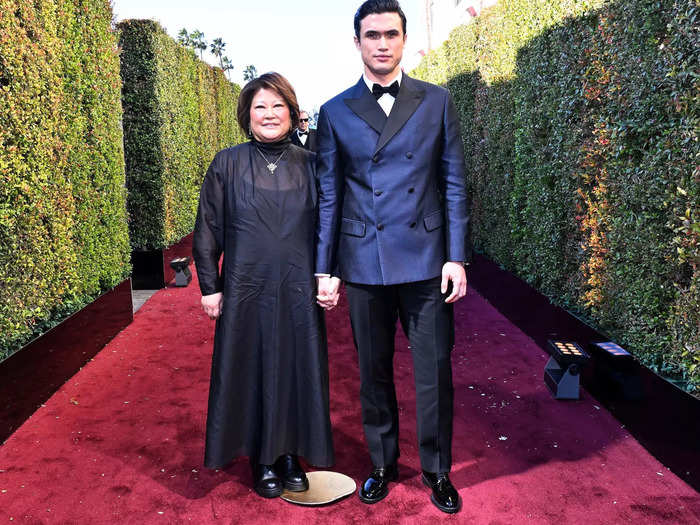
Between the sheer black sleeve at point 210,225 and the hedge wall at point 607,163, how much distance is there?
2395 millimetres

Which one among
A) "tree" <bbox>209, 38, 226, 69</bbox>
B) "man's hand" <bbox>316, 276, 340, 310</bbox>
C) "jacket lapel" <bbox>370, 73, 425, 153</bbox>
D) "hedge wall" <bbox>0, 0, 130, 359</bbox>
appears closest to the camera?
"jacket lapel" <bbox>370, 73, 425, 153</bbox>

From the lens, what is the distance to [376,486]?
2.93 meters

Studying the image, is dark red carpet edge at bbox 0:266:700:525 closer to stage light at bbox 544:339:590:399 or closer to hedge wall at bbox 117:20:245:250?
stage light at bbox 544:339:590:399

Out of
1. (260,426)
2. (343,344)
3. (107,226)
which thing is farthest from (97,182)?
(260,426)

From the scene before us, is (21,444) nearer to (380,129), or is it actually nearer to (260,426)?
(260,426)

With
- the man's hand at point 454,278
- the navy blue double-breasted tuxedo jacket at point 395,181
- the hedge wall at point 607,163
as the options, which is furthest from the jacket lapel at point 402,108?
the hedge wall at point 607,163

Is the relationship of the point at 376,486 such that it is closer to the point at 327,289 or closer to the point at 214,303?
the point at 327,289

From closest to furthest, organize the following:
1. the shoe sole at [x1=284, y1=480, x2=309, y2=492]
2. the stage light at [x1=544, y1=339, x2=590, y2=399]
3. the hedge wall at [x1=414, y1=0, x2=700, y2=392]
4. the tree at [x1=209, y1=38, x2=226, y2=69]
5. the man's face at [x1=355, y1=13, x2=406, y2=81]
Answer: the man's face at [x1=355, y1=13, x2=406, y2=81]
the shoe sole at [x1=284, y1=480, x2=309, y2=492]
the hedge wall at [x1=414, y1=0, x2=700, y2=392]
the stage light at [x1=544, y1=339, x2=590, y2=399]
the tree at [x1=209, y1=38, x2=226, y2=69]

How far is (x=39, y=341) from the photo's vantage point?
13.6 ft

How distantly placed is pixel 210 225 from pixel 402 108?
1111 mm

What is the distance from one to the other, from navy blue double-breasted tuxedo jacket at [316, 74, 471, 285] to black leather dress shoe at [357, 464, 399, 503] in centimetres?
101

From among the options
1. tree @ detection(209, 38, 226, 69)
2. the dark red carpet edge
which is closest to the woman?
the dark red carpet edge

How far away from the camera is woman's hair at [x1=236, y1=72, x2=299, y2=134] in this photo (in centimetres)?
281

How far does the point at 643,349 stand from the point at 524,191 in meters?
2.92
